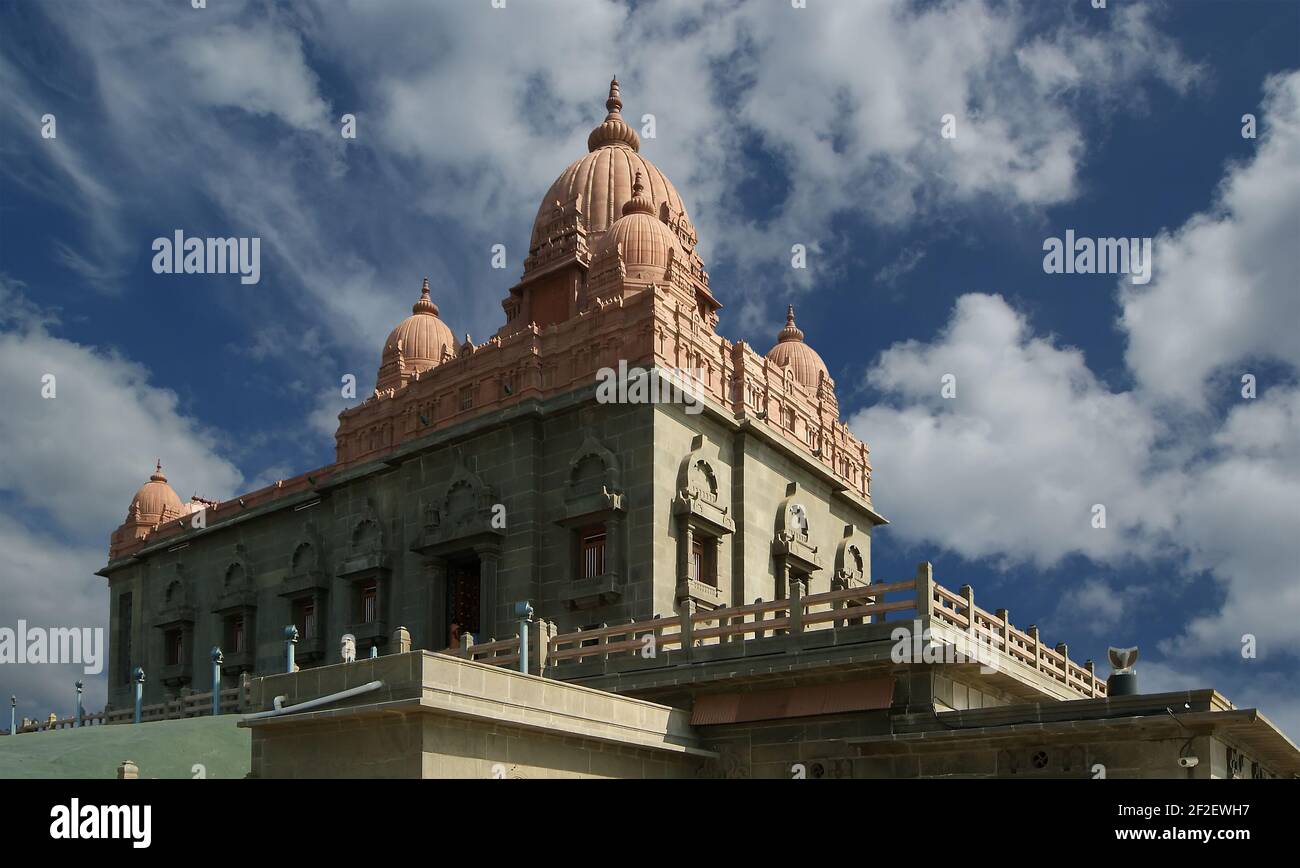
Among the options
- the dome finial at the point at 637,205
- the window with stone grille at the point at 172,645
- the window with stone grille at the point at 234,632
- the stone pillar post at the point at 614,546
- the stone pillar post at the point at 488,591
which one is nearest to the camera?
the stone pillar post at the point at 614,546

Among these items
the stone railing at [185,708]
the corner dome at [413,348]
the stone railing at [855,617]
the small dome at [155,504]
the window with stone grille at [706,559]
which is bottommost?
the stone railing at [185,708]

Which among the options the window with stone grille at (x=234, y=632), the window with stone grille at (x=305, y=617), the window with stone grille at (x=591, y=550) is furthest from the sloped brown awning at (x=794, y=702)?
the window with stone grille at (x=234, y=632)

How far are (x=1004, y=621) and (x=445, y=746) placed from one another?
11261 mm

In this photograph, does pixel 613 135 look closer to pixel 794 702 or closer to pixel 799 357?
Answer: pixel 799 357

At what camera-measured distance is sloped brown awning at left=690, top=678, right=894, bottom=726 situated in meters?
20.7

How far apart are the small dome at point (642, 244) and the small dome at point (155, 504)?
2272 cm

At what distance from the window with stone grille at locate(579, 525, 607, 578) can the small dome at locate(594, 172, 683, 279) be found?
23.3ft

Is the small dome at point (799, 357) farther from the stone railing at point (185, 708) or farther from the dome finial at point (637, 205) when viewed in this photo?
the stone railing at point (185, 708)

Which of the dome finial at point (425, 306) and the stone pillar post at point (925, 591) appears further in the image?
the dome finial at point (425, 306)

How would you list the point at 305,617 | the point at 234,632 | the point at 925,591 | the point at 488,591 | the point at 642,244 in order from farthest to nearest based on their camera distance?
1. the point at 234,632
2. the point at 305,617
3. the point at 642,244
4. the point at 488,591
5. the point at 925,591

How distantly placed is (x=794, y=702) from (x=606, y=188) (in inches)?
887

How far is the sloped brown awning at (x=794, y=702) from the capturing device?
20.7 meters

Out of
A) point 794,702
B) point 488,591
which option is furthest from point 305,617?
point 794,702

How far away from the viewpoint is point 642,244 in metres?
34.8
